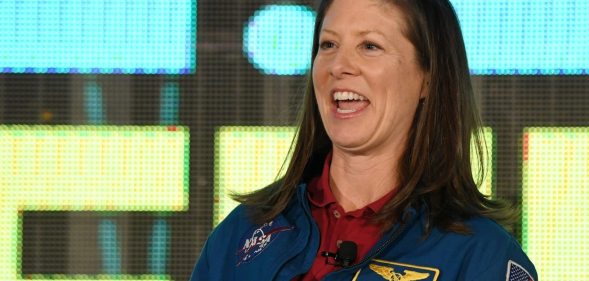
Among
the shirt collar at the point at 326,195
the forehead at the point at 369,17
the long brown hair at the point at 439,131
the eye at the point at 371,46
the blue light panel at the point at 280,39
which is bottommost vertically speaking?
the shirt collar at the point at 326,195

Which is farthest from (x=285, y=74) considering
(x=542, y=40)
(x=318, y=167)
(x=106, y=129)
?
(x=318, y=167)

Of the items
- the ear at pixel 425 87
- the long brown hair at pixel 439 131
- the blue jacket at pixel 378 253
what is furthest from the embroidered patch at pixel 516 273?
the ear at pixel 425 87

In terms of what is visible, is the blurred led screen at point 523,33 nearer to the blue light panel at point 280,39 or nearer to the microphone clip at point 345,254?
the blue light panel at point 280,39

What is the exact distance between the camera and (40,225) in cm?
358

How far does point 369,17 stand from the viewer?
1671 mm

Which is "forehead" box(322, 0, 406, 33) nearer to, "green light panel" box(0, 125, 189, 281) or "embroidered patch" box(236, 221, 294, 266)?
"embroidered patch" box(236, 221, 294, 266)

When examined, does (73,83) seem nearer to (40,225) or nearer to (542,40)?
(40,225)

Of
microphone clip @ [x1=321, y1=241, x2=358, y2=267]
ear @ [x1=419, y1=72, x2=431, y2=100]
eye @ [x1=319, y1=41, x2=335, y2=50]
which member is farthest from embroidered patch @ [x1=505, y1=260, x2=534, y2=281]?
eye @ [x1=319, y1=41, x2=335, y2=50]

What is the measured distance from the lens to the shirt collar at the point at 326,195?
1.67 m

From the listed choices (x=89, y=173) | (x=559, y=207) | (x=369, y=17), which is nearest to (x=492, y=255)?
(x=369, y=17)

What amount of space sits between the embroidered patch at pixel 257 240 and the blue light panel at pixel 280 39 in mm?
1797

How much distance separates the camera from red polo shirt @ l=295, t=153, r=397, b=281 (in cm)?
165

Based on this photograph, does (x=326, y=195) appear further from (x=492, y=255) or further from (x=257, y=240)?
(x=492, y=255)

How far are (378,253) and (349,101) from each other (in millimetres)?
249
